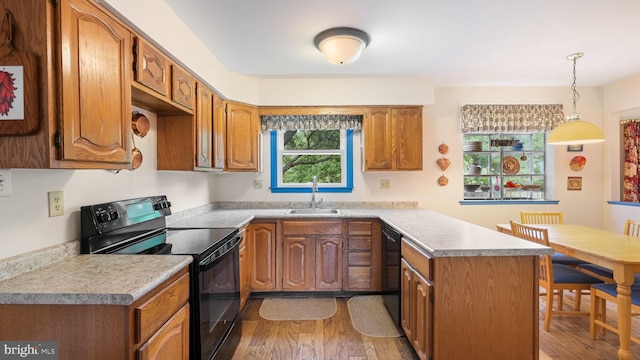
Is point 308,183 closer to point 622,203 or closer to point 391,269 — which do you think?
point 391,269

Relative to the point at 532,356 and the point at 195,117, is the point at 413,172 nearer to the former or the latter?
the point at 532,356

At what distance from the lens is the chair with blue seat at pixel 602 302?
1.94m

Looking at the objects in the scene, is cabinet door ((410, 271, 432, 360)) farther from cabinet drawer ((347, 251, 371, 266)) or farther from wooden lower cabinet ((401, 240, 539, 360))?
cabinet drawer ((347, 251, 371, 266))

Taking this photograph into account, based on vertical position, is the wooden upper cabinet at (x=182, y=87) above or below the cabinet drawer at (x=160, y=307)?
above

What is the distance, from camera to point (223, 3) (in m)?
1.86

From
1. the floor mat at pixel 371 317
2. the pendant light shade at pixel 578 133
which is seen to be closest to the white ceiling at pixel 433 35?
the pendant light shade at pixel 578 133

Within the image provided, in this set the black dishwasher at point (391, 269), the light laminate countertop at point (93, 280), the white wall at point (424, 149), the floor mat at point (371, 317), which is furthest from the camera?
the white wall at point (424, 149)

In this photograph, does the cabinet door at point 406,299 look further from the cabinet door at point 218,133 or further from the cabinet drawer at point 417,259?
the cabinet door at point 218,133

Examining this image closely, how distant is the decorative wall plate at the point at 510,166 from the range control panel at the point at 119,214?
3815 millimetres

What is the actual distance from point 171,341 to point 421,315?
1.38 metres

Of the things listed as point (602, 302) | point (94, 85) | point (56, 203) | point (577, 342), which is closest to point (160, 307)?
point (56, 203)

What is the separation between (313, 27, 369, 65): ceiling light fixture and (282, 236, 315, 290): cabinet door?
1.70 m

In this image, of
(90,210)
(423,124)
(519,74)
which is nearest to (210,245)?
(90,210)

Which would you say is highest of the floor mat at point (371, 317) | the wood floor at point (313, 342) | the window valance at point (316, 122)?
the window valance at point (316, 122)
